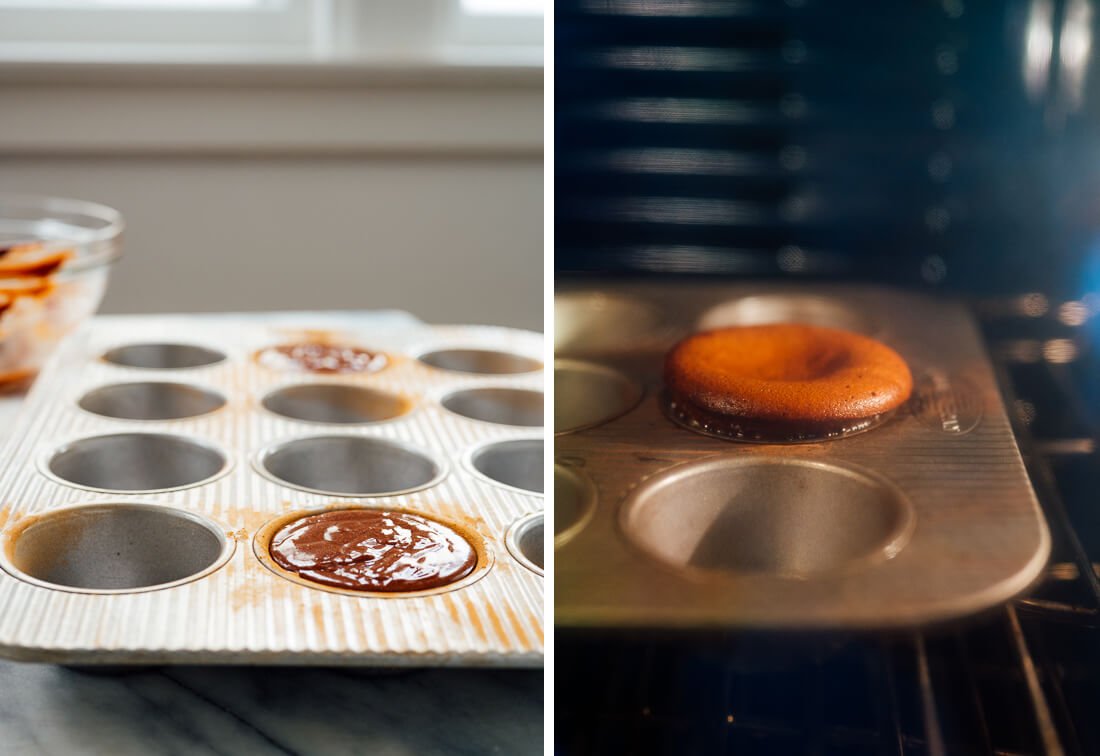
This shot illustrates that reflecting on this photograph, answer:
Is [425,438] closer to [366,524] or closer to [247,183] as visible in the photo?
[366,524]

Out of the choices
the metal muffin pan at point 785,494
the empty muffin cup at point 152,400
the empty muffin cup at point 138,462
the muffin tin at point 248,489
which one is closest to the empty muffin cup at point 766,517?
the metal muffin pan at point 785,494

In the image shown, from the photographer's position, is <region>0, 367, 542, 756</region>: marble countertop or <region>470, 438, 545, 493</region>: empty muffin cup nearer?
<region>0, 367, 542, 756</region>: marble countertop

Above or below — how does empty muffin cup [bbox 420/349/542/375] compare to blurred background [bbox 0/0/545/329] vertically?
below

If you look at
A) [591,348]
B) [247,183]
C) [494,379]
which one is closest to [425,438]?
[494,379]

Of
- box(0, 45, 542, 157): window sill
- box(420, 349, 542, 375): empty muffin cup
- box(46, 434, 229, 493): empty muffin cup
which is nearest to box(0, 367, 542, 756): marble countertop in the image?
box(46, 434, 229, 493): empty muffin cup

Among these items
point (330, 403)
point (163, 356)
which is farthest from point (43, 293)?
point (330, 403)

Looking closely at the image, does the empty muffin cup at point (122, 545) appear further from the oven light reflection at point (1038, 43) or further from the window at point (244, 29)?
the window at point (244, 29)

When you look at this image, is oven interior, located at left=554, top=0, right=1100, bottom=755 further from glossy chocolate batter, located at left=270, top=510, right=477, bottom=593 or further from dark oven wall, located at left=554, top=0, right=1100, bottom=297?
glossy chocolate batter, located at left=270, top=510, right=477, bottom=593

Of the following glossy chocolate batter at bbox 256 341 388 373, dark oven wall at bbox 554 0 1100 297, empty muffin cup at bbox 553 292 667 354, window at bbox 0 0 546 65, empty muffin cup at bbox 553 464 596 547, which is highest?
window at bbox 0 0 546 65
